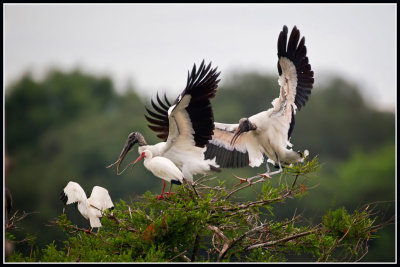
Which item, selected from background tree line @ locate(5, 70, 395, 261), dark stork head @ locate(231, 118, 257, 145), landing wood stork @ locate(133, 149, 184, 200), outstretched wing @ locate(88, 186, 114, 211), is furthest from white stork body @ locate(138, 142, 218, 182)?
background tree line @ locate(5, 70, 395, 261)

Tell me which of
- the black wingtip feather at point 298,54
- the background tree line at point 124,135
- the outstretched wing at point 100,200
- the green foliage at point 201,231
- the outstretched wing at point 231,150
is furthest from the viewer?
the background tree line at point 124,135

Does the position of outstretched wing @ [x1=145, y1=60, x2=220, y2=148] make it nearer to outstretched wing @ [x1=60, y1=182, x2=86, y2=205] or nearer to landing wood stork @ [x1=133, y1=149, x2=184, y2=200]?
landing wood stork @ [x1=133, y1=149, x2=184, y2=200]

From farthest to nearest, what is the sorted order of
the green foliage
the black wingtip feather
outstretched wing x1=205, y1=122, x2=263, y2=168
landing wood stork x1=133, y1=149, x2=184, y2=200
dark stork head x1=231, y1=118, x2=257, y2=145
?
outstretched wing x1=205, y1=122, x2=263, y2=168
dark stork head x1=231, y1=118, x2=257, y2=145
the black wingtip feather
landing wood stork x1=133, y1=149, x2=184, y2=200
the green foliage

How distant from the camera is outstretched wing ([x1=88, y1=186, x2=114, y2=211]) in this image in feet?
22.6

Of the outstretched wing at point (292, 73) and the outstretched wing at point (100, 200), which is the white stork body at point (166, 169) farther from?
the outstretched wing at point (292, 73)

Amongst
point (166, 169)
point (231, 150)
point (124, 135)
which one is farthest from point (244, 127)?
point (124, 135)

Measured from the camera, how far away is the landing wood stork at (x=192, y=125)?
7031mm

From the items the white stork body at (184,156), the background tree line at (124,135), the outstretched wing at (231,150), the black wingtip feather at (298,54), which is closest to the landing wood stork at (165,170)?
the white stork body at (184,156)

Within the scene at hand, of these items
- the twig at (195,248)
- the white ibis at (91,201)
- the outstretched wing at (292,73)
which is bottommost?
the twig at (195,248)

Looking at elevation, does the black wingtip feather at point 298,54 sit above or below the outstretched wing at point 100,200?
above

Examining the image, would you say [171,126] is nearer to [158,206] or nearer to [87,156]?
[158,206]

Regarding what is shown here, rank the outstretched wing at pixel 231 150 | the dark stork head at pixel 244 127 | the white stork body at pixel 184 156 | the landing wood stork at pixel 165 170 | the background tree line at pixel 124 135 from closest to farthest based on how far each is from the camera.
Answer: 1. the landing wood stork at pixel 165 170
2. the white stork body at pixel 184 156
3. the dark stork head at pixel 244 127
4. the outstretched wing at pixel 231 150
5. the background tree line at pixel 124 135

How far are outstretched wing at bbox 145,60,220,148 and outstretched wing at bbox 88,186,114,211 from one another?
2.89ft

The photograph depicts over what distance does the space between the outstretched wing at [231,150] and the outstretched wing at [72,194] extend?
1.86 metres
